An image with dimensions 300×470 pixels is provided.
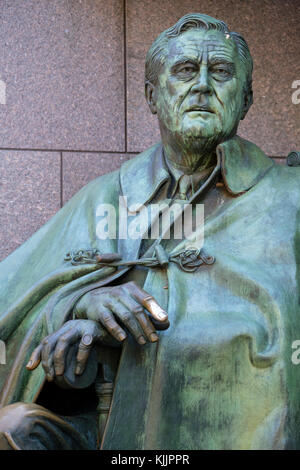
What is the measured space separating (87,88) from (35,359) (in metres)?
2.27

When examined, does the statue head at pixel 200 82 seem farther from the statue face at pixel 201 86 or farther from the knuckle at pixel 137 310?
the knuckle at pixel 137 310

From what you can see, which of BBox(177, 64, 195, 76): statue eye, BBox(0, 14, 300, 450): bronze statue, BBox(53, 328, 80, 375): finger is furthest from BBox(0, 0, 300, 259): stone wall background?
BBox(53, 328, 80, 375): finger

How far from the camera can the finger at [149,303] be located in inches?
217

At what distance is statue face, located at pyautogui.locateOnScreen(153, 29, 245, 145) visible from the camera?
599 centimetres

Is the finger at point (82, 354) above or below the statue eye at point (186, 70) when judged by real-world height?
below

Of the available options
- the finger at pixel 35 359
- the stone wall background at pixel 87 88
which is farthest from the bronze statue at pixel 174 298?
the stone wall background at pixel 87 88

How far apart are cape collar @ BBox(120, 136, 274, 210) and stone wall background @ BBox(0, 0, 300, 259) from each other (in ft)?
3.33

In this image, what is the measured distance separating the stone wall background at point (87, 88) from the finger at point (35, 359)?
168 centimetres

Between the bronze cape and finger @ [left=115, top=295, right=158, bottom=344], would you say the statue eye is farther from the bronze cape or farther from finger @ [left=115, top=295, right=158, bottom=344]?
finger @ [left=115, top=295, right=158, bottom=344]

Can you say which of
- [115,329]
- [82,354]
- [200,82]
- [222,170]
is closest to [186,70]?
[200,82]

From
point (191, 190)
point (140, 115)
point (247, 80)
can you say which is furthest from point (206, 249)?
point (140, 115)

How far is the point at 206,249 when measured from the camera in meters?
5.88

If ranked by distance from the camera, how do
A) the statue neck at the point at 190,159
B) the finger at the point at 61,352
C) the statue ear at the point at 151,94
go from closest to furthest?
the finger at the point at 61,352 < the statue neck at the point at 190,159 < the statue ear at the point at 151,94

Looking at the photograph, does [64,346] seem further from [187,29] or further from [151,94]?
[187,29]
